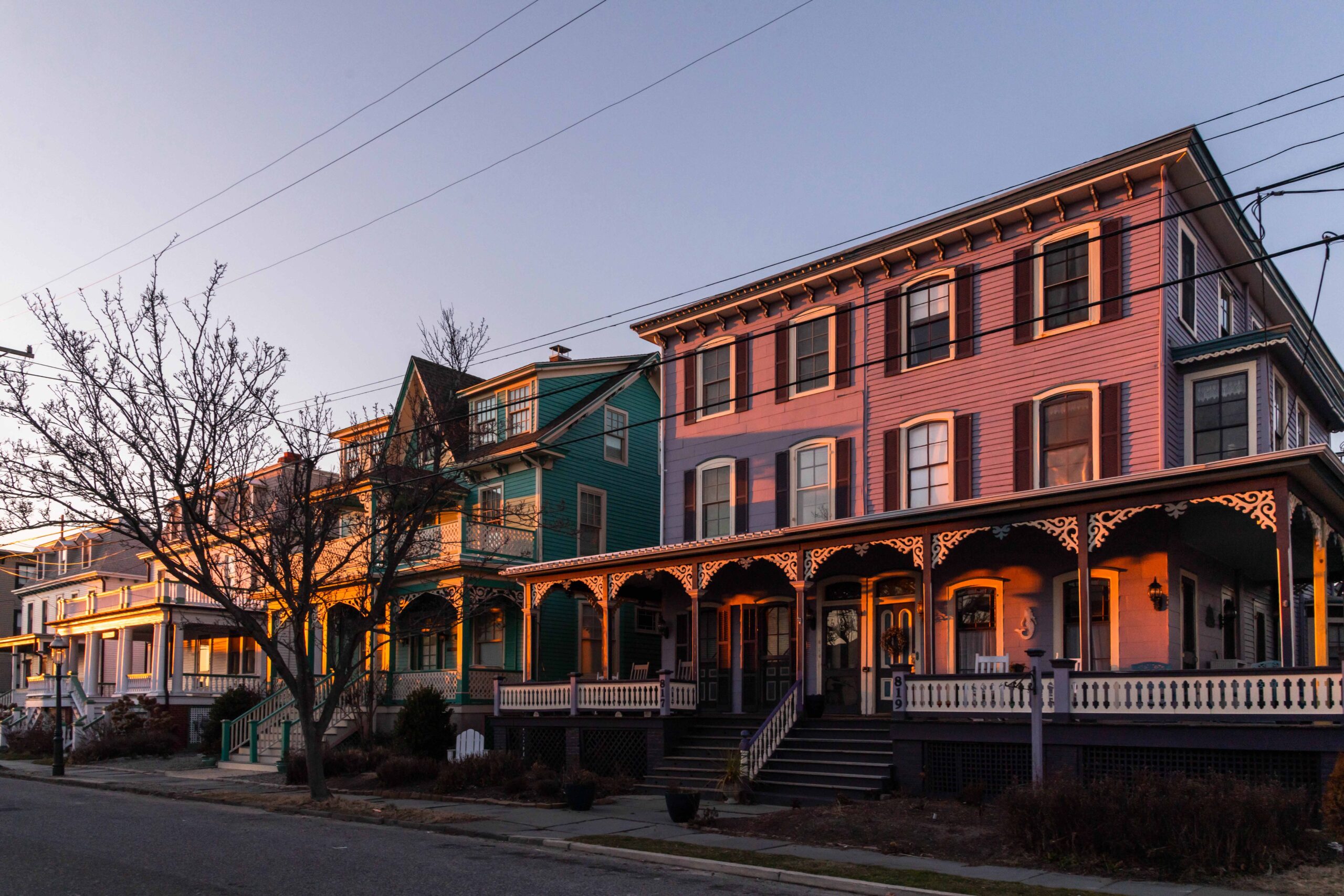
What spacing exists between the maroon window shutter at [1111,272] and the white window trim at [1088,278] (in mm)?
74

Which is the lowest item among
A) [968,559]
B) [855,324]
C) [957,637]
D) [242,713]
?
[242,713]

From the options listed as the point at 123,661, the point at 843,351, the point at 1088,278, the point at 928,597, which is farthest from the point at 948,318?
the point at 123,661

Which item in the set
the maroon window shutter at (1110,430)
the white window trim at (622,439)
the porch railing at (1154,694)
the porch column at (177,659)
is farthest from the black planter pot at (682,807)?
the porch column at (177,659)

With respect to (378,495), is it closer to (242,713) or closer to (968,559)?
(242,713)

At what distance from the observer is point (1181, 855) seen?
40.0ft

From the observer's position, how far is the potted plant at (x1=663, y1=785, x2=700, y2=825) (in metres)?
16.9

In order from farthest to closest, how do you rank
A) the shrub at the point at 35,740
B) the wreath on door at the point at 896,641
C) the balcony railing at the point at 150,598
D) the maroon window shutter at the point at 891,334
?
the balcony railing at the point at 150,598, the shrub at the point at 35,740, the maroon window shutter at the point at 891,334, the wreath on door at the point at 896,641

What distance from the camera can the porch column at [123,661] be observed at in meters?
41.3

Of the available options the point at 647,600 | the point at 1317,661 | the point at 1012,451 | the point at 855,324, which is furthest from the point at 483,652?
the point at 1317,661

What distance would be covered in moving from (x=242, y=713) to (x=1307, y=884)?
2708cm

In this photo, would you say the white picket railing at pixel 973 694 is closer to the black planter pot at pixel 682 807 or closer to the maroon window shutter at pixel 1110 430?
the black planter pot at pixel 682 807

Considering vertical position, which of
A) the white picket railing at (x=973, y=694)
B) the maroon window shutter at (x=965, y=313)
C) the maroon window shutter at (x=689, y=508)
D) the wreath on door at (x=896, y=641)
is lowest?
the white picket railing at (x=973, y=694)

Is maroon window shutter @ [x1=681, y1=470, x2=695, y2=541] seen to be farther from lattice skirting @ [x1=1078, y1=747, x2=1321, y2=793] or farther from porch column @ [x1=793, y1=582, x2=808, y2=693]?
lattice skirting @ [x1=1078, y1=747, x2=1321, y2=793]

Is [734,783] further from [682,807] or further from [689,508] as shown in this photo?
[689,508]
